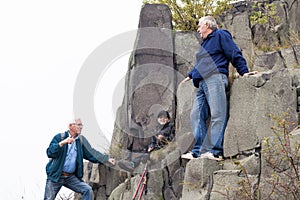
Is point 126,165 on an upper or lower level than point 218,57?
lower

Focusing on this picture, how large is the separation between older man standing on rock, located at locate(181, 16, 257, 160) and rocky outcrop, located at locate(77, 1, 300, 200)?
0.19 m

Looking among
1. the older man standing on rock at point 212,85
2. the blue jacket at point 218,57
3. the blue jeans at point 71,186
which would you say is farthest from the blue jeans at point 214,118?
the blue jeans at point 71,186

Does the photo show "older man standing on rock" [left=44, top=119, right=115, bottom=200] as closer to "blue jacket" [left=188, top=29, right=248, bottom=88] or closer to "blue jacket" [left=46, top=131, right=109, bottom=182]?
"blue jacket" [left=46, top=131, right=109, bottom=182]

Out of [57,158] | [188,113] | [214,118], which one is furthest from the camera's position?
[57,158]

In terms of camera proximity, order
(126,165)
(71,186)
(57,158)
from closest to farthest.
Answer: (57,158), (71,186), (126,165)

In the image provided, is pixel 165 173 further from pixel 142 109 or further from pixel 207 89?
pixel 142 109

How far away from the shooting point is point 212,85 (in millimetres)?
7820

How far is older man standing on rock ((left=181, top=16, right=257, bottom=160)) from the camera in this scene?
777cm

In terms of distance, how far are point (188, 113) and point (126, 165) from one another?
2.76 m

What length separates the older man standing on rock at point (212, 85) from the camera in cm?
777

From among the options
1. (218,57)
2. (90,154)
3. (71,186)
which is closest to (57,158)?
(71,186)

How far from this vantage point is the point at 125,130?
509 inches

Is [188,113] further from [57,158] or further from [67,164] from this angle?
[57,158]

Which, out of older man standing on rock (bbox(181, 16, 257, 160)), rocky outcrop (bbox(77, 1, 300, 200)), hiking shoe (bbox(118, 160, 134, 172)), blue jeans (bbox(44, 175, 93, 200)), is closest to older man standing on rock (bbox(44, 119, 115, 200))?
blue jeans (bbox(44, 175, 93, 200))
